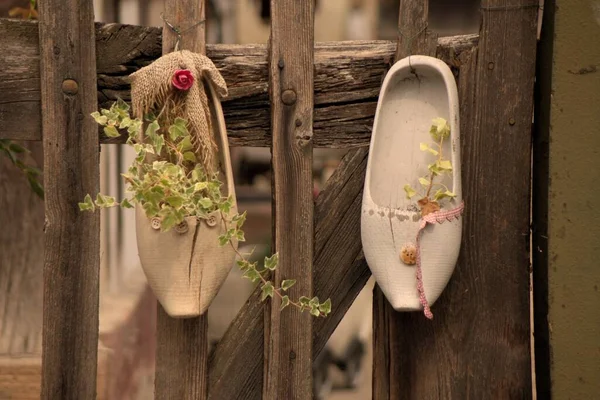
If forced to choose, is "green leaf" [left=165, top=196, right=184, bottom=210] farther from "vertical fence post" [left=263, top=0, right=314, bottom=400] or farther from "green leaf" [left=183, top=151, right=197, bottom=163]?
"vertical fence post" [left=263, top=0, right=314, bottom=400]

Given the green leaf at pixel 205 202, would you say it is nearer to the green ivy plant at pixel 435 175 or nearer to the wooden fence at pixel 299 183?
the wooden fence at pixel 299 183

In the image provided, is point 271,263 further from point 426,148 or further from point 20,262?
point 20,262

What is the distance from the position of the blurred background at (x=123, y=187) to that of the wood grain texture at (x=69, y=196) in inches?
37.8

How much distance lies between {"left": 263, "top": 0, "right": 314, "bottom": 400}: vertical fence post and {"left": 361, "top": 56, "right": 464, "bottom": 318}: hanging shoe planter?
0.15m

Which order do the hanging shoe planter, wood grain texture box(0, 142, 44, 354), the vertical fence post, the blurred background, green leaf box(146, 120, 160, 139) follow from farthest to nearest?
the blurred background → wood grain texture box(0, 142, 44, 354) → the vertical fence post → the hanging shoe planter → green leaf box(146, 120, 160, 139)

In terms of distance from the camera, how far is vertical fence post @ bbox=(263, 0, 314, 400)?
1996 millimetres

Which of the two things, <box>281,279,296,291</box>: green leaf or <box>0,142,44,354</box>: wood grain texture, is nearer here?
<box>281,279,296,291</box>: green leaf

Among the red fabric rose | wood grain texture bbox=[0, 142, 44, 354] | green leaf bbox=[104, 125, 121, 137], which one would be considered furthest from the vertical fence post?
wood grain texture bbox=[0, 142, 44, 354]

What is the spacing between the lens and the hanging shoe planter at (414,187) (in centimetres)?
190

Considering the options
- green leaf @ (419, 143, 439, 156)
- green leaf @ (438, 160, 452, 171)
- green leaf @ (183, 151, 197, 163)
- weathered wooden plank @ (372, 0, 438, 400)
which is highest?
green leaf @ (419, 143, 439, 156)

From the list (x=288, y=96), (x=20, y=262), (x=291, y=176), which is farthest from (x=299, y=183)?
(x=20, y=262)

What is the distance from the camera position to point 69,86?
6.49ft

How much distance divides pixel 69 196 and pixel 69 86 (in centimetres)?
23

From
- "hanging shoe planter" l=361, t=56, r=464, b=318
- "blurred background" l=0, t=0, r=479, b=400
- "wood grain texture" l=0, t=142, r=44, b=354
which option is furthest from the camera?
"blurred background" l=0, t=0, r=479, b=400
